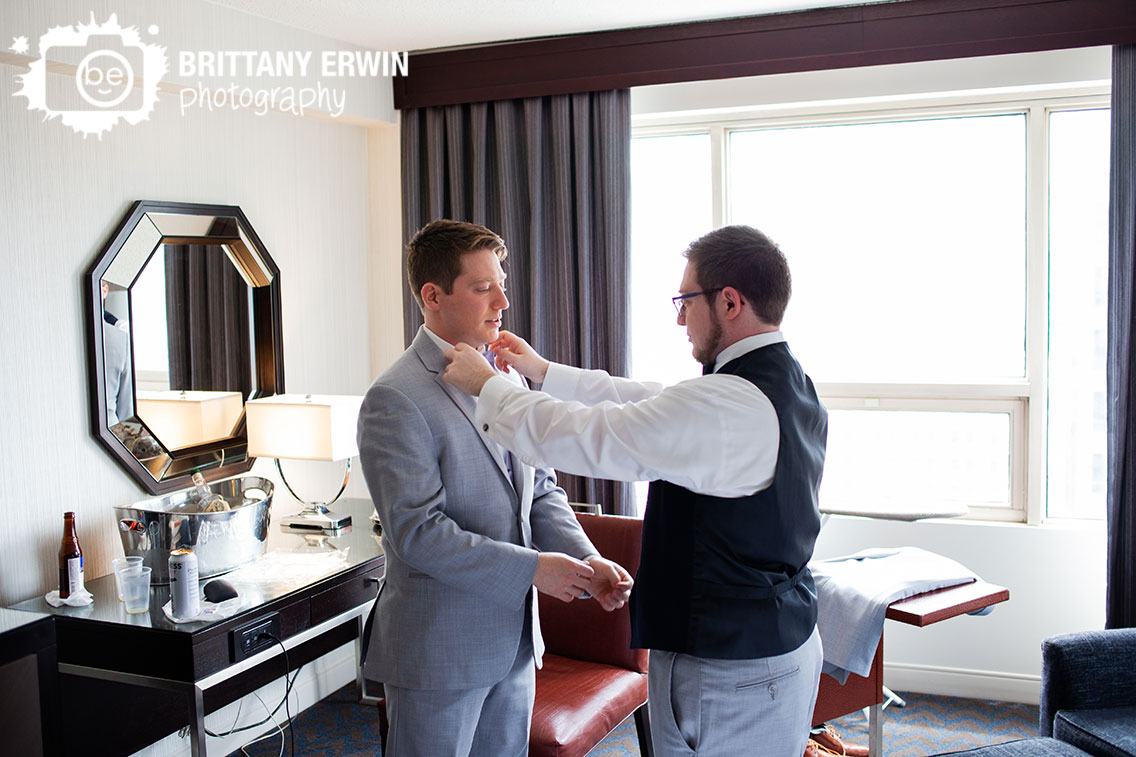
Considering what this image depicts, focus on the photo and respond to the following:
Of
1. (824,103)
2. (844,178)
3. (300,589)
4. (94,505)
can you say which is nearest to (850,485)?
(844,178)

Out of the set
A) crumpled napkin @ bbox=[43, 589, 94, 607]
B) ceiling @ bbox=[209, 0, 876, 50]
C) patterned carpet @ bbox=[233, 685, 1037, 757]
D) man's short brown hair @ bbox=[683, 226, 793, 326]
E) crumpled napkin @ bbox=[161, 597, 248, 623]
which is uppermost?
ceiling @ bbox=[209, 0, 876, 50]

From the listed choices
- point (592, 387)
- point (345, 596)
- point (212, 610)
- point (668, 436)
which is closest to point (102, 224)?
point (212, 610)

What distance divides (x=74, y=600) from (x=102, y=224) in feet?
3.71

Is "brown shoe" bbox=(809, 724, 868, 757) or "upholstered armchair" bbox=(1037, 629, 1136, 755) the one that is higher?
"upholstered armchair" bbox=(1037, 629, 1136, 755)

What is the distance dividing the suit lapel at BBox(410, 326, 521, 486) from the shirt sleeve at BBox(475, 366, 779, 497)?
0.19 meters

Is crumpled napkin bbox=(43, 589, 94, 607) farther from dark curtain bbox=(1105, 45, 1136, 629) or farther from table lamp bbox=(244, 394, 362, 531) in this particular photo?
dark curtain bbox=(1105, 45, 1136, 629)

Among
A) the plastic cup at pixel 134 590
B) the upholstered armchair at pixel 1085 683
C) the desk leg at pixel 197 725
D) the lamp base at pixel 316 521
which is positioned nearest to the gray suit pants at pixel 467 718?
the desk leg at pixel 197 725

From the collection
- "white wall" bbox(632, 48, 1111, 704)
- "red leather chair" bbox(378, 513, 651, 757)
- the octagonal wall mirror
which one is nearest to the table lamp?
the octagonal wall mirror

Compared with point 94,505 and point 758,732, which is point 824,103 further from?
point 94,505

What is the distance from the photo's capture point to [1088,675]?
106 inches

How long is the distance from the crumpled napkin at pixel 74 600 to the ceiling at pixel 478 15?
77.0 inches

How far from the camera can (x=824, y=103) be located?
3699 millimetres

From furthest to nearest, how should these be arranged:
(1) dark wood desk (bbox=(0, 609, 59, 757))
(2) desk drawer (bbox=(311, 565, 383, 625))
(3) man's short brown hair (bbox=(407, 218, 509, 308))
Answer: (2) desk drawer (bbox=(311, 565, 383, 625)), (1) dark wood desk (bbox=(0, 609, 59, 757)), (3) man's short brown hair (bbox=(407, 218, 509, 308))

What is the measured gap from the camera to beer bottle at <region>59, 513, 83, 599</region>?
2.60m
